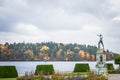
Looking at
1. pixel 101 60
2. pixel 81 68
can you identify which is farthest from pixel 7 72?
pixel 81 68

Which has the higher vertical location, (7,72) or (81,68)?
(81,68)

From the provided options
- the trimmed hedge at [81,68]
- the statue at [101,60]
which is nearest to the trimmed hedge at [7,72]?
the statue at [101,60]

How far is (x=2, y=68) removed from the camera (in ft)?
84.6

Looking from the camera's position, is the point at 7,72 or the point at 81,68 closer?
the point at 7,72

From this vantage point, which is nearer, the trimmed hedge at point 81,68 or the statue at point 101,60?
the statue at point 101,60

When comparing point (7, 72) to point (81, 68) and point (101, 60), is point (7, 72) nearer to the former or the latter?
point (101, 60)

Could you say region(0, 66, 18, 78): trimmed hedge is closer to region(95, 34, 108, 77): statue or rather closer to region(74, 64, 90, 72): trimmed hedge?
region(95, 34, 108, 77): statue

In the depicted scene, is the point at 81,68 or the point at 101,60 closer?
the point at 101,60

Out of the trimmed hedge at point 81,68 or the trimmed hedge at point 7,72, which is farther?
the trimmed hedge at point 81,68

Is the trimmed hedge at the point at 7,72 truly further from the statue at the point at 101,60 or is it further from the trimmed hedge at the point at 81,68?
the trimmed hedge at the point at 81,68

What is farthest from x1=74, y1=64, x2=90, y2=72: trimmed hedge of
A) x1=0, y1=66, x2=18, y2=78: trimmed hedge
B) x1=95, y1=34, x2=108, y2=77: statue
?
x1=0, y1=66, x2=18, y2=78: trimmed hedge

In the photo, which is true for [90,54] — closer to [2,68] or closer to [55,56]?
Result: [55,56]

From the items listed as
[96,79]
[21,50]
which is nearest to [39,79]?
[96,79]

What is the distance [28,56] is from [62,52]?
11.4 meters
